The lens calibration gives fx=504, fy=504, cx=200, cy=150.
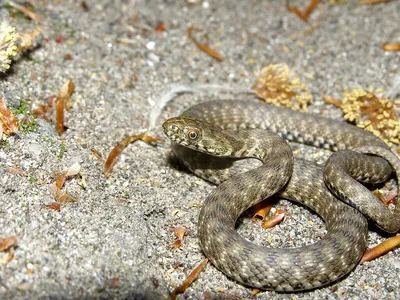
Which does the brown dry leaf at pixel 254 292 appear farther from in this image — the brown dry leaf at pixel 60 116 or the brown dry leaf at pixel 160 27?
the brown dry leaf at pixel 160 27

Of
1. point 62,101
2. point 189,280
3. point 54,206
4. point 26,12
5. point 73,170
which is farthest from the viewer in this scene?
point 26,12

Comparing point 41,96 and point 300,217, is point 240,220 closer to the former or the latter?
point 300,217

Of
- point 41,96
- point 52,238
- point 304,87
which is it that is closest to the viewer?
point 52,238

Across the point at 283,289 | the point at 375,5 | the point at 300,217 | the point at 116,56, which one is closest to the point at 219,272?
the point at 283,289

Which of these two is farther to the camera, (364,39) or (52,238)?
(364,39)

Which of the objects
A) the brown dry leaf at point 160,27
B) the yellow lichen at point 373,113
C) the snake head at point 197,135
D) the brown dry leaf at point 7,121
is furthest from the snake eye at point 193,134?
the brown dry leaf at point 160,27

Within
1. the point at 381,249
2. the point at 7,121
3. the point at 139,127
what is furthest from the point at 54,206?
the point at 381,249

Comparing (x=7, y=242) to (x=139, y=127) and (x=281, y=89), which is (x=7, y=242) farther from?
(x=281, y=89)

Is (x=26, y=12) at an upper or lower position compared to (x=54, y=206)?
upper
